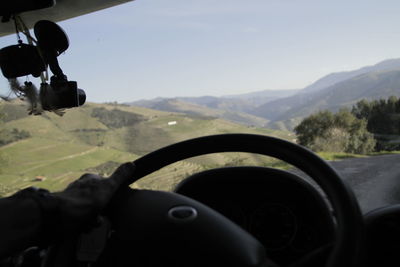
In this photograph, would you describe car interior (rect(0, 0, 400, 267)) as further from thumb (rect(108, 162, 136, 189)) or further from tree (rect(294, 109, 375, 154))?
tree (rect(294, 109, 375, 154))

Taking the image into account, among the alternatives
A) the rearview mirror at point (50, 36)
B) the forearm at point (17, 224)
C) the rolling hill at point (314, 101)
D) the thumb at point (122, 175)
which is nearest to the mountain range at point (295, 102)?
the rolling hill at point (314, 101)

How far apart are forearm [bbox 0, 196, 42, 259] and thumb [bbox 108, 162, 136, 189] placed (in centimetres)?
28

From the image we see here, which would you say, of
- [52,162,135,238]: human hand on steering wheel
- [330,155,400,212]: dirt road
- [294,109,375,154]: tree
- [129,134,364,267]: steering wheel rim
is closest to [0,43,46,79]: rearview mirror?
[129,134,364,267]: steering wheel rim

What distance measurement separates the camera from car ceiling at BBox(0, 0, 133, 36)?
206 cm

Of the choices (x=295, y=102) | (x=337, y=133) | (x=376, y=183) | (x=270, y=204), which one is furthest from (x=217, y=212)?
(x=295, y=102)

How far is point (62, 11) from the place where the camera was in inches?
89.6

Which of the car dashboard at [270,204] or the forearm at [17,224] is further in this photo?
the car dashboard at [270,204]

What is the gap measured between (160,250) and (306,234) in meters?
0.82

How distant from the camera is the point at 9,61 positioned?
1896 mm

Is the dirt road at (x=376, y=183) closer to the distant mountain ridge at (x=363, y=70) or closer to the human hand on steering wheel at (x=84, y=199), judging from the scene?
the human hand on steering wheel at (x=84, y=199)

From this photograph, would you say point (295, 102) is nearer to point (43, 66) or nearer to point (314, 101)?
point (314, 101)

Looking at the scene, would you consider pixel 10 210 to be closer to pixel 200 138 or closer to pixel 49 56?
pixel 200 138

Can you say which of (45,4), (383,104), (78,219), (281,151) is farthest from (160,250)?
(383,104)

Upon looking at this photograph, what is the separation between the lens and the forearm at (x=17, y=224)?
2.22 feet
